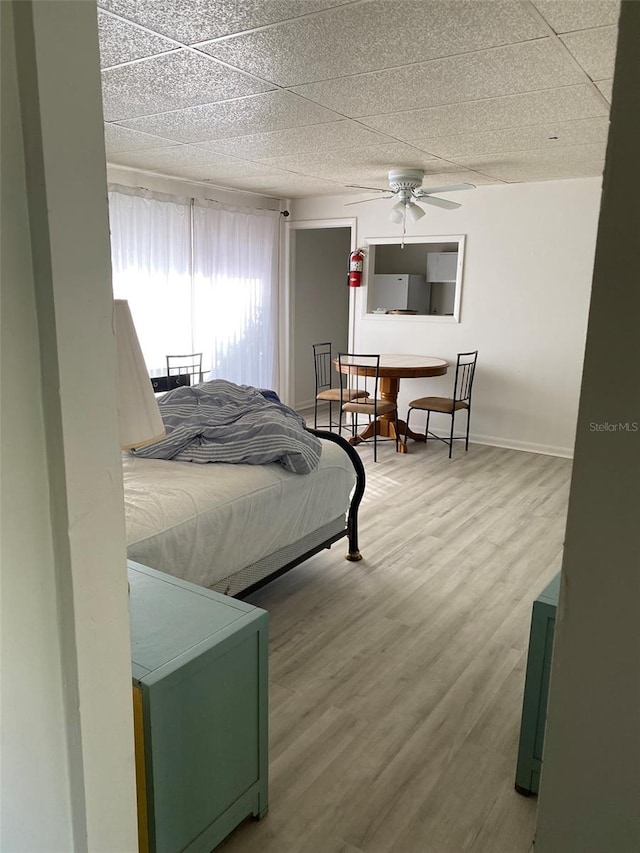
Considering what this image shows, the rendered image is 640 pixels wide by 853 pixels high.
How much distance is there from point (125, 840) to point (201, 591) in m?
0.66

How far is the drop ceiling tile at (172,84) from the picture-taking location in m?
2.72

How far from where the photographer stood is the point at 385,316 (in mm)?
6746

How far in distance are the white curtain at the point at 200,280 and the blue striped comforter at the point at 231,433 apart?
77.7 inches

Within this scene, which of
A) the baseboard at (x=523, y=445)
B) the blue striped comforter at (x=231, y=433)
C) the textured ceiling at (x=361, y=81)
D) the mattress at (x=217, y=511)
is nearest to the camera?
the textured ceiling at (x=361, y=81)

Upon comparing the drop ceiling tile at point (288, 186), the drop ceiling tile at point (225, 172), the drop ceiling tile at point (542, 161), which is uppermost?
the drop ceiling tile at point (288, 186)

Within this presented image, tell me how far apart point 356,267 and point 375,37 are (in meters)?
4.33

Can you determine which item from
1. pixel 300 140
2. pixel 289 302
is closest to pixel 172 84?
pixel 300 140

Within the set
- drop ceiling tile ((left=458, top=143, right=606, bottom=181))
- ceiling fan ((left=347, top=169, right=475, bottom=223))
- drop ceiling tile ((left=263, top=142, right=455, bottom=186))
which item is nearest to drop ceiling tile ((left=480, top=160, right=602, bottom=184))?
drop ceiling tile ((left=458, top=143, right=606, bottom=181))

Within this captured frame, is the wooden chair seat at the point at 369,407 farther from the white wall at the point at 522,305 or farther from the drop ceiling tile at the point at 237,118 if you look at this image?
the drop ceiling tile at the point at 237,118

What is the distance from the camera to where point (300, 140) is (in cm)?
411

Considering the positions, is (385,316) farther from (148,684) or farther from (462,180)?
(148,684)

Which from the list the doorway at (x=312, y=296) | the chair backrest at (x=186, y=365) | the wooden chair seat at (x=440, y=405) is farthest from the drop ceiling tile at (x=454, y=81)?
the doorway at (x=312, y=296)

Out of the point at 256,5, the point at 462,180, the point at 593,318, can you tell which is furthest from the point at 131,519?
the point at 462,180

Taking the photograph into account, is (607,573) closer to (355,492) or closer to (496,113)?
(355,492)
